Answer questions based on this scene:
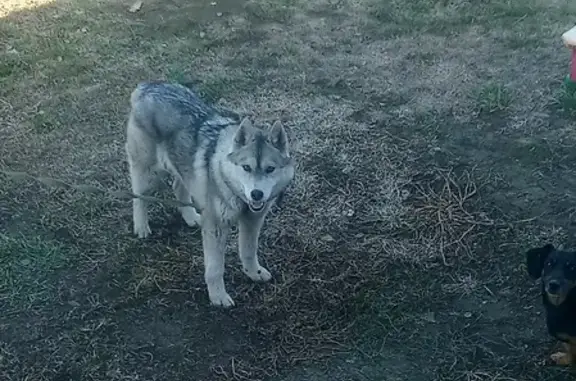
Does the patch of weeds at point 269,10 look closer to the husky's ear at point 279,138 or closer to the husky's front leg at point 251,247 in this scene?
the husky's front leg at point 251,247

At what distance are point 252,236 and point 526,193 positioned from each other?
196 cm

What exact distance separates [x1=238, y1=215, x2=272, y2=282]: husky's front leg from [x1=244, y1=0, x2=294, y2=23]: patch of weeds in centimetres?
392

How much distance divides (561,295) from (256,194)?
4.95ft

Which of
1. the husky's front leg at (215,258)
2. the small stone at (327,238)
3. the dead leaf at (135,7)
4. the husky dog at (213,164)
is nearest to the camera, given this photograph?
the husky dog at (213,164)

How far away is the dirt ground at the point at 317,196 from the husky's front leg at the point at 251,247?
0.26 ft

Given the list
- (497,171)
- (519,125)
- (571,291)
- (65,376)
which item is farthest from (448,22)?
(65,376)

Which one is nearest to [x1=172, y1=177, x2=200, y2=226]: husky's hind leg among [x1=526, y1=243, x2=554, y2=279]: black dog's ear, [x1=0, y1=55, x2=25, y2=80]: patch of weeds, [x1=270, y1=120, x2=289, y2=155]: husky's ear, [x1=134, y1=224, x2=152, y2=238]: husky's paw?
[x1=134, y1=224, x2=152, y2=238]: husky's paw

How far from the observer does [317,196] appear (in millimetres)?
5609

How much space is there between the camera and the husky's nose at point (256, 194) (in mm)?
4121

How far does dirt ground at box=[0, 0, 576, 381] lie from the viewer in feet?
14.4

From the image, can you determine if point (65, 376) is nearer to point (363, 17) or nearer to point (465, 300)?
point (465, 300)

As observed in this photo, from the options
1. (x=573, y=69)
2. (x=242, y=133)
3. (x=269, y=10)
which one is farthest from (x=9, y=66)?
(x=573, y=69)

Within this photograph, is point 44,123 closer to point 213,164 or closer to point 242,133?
point 213,164

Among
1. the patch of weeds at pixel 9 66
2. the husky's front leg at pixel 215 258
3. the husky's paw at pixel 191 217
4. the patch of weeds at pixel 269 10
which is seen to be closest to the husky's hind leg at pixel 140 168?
the husky's paw at pixel 191 217
